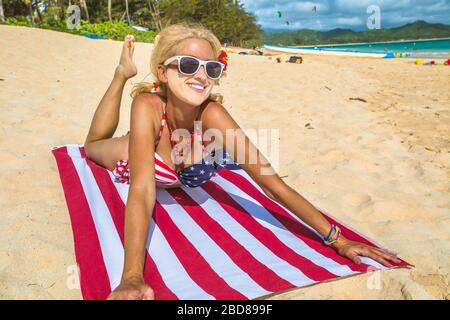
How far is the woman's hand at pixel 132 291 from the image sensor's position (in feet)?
5.32

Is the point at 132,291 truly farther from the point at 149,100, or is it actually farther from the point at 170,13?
the point at 170,13

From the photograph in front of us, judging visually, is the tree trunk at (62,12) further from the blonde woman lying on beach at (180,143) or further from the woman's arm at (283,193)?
the woman's arm at (283,193)

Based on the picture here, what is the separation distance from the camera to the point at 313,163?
3852 millimetres

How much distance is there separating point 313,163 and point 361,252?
178cm

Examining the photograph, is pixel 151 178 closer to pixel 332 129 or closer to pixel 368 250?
pixel 368 250

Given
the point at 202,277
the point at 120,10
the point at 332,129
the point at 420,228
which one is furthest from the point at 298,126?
the point at 120,10

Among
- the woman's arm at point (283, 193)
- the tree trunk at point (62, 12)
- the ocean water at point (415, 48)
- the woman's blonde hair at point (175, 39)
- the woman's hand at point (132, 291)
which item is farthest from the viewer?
the ocean water at point (415, 48)


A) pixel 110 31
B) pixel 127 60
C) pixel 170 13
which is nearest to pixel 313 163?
pixel 127 60

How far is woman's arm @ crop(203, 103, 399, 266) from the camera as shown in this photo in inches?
84.5

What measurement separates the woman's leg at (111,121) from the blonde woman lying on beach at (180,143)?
13cm

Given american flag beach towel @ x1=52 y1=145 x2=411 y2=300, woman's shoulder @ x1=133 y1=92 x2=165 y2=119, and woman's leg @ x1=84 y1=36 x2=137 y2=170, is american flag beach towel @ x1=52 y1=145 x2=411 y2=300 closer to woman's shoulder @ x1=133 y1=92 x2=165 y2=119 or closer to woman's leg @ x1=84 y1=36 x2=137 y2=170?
woman's leg @ x1=84 y1=36 x2=137 y2=170

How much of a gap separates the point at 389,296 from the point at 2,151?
11.1ft

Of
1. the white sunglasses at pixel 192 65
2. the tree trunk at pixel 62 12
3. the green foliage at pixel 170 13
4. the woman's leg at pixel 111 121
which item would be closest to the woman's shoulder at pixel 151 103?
the white sunglasses at pixel 192 65

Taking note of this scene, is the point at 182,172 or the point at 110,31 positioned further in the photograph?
the point at 110,31
